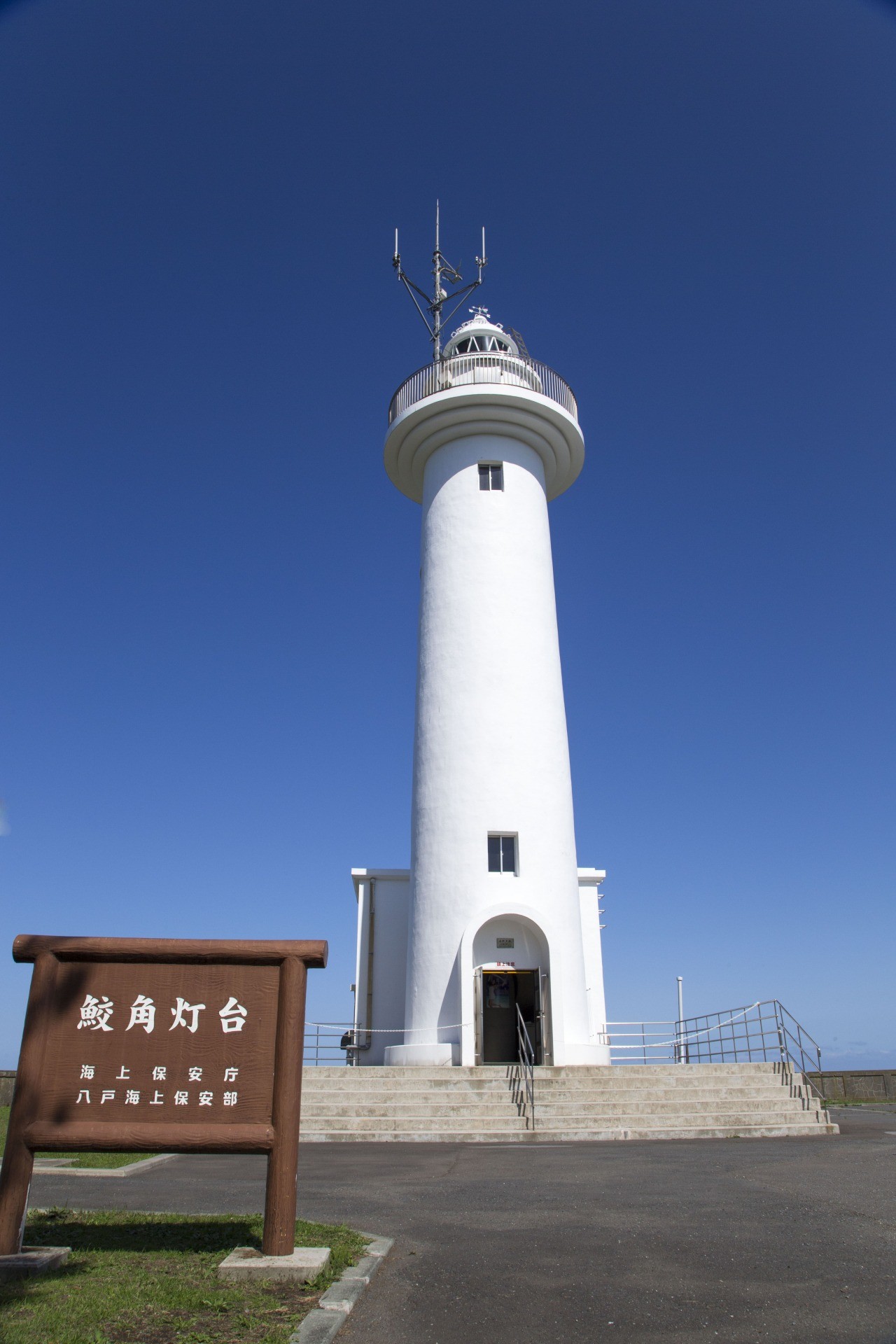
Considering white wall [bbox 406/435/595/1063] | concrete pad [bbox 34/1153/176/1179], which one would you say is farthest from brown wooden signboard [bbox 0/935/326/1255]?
white wall [bbox 406/435/595/1063]

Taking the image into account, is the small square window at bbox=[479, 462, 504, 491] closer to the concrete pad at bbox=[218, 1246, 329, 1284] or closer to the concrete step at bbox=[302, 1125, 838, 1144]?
the concrete step at bbox=[302, 1125, 838, 1144]

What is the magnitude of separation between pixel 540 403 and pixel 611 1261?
745 inches

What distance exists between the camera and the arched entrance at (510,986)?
59.7 feet

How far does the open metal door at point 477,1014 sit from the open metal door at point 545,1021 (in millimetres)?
1175

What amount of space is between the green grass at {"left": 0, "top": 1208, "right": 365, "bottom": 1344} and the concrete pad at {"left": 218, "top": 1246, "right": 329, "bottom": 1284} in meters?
0.06

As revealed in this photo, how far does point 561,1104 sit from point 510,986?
4440mm

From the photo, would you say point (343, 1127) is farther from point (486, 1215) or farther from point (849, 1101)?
point (849, 1101)

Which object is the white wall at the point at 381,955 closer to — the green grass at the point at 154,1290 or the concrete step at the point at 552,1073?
the concrete step at the point at 552,1073

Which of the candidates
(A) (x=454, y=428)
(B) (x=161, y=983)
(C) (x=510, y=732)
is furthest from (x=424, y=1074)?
(A) (x=454, y=428)

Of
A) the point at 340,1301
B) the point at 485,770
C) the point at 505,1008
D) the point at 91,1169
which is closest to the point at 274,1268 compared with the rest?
the point at 340,1301

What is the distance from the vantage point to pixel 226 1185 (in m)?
9.16

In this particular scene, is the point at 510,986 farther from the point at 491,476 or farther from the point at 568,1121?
the point at 491,476

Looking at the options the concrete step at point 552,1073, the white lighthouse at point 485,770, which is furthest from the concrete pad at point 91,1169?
the white lighthouse at point 485,770

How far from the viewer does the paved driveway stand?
4.56 m
